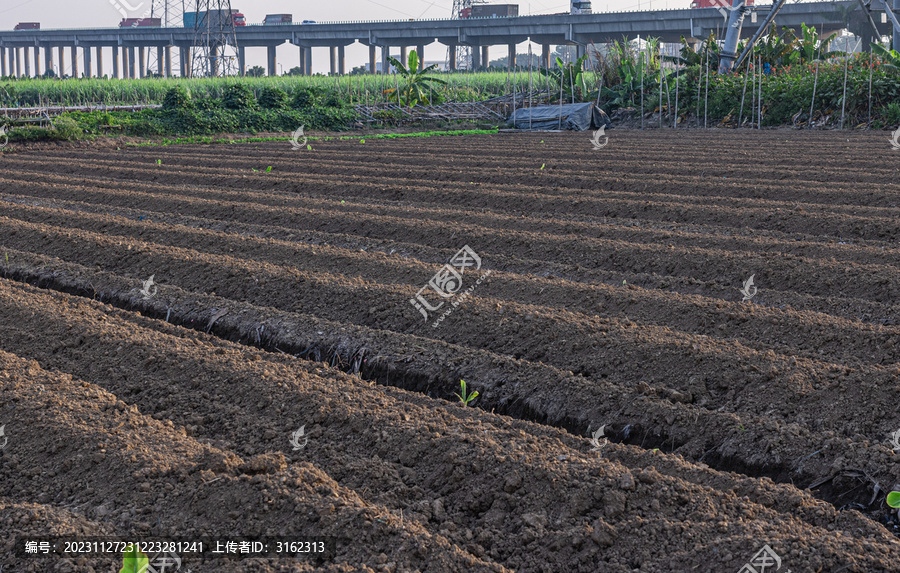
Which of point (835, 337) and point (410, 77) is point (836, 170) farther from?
point (410, 77)

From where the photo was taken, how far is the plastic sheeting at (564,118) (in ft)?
73.4

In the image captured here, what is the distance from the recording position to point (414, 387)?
170 inches

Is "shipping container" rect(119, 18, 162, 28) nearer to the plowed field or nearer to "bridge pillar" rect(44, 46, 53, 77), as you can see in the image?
"bridge pillar" rect(44, 46, 53, 77)

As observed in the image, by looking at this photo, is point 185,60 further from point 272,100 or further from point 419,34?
point 272,100

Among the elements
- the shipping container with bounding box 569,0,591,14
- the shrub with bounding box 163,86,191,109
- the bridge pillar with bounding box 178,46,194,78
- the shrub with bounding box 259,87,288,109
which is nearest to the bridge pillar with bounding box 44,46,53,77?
the bridge pillar with bounding box 178,46,194,78

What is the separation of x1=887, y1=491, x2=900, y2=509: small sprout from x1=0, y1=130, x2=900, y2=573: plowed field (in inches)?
2.8

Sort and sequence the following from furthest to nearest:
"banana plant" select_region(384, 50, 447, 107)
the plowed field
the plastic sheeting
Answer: "banana plant" select_region(384, 50, 447, 107) → the plastic sheeting → the plowed field

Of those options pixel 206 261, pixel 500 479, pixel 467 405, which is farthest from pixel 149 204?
pixel 500 479

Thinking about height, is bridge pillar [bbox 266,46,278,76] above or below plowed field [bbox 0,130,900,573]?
above

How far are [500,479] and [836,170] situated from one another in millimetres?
9317

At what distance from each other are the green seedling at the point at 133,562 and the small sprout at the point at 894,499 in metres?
2.51

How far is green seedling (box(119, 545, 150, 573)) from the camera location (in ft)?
7.41

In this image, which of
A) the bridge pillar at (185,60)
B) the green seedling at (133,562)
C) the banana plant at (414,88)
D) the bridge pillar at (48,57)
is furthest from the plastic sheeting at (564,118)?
the bridge pillar at (48,57)

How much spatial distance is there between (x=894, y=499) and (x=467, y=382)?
1.98m
